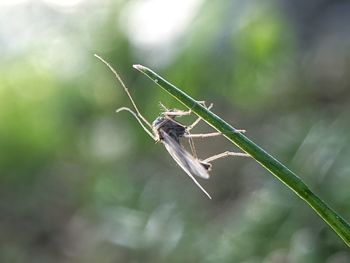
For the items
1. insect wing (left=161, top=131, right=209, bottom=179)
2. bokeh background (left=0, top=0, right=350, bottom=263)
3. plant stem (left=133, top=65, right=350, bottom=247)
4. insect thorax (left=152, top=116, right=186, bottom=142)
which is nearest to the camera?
plant stem (left=133, top=65, right=350, bottom=247)

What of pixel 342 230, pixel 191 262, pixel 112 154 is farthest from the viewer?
pixel 112 154

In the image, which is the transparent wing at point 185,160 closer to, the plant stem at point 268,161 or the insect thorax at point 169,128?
the insect thorax at point 169,128

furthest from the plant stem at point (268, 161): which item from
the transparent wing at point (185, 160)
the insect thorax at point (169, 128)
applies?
the insect thorax at point (169, 128)

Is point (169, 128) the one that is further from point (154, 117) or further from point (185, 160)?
point (154, 117)

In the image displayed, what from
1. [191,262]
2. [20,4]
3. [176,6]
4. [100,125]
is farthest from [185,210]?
[20,4]

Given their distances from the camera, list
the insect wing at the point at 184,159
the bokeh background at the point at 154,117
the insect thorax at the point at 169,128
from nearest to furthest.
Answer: the insect wing at the point at 184,159 < the insect thorax at the point at 169,128 < the bokeh background at the point at 154,117

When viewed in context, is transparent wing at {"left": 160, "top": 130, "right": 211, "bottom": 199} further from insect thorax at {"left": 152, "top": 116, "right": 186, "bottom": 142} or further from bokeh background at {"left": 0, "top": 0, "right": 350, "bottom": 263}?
bokeh background at {"left": 0, "top": 0, "right": 350, "bottom": 263}

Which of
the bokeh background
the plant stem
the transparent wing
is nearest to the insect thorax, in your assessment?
the transparent wing

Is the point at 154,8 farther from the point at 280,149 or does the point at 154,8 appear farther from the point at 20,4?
the point at 20,4
